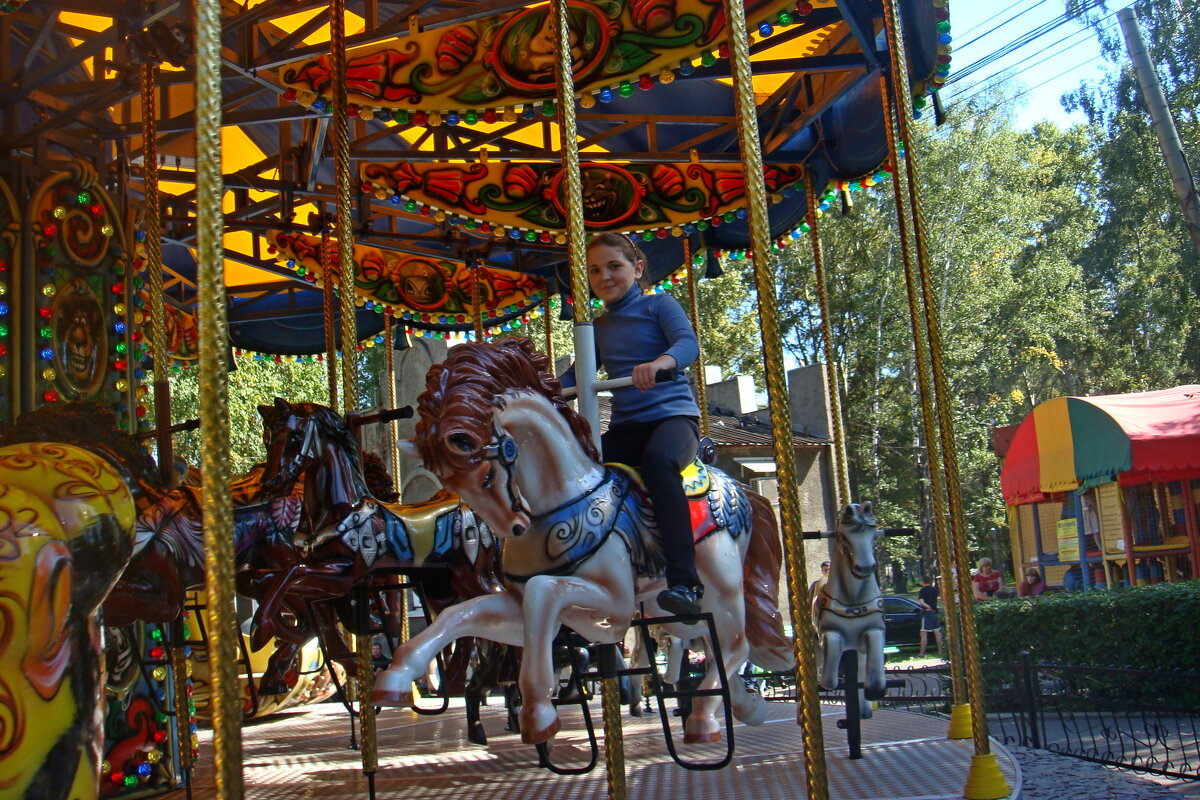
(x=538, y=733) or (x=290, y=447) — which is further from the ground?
(x=290, y=447)

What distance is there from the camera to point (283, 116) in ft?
19.8

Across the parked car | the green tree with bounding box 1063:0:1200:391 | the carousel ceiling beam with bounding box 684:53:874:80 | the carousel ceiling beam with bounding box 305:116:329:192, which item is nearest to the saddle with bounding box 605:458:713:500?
the carousel ceiling beam with bounding box 684:53:874:80

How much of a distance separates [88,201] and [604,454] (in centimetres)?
320

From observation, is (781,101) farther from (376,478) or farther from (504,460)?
(504,460)

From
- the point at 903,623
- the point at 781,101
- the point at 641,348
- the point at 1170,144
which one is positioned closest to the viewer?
the point at 641,348

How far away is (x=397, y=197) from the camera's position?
279 inches

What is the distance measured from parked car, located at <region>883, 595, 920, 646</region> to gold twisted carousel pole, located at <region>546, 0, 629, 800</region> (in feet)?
44.6

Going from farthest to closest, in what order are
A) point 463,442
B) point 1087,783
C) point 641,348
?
1. point 1087,783
2. point 641,348
3. point 463,442

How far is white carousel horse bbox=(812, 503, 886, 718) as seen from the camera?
5586mm

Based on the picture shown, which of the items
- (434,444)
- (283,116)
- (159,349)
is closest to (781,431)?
(434,444)

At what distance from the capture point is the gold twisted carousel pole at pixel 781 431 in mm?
2234

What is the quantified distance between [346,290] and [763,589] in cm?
203

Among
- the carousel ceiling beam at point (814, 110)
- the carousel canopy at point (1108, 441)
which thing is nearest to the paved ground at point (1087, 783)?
the carousel ceiling beam at point (814, 110)

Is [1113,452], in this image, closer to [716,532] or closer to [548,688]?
[716,532]
